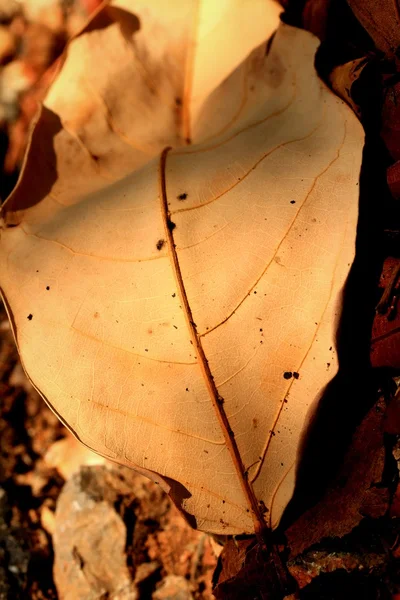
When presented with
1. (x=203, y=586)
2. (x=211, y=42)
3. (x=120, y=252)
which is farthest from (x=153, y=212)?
(x=203, y=586)

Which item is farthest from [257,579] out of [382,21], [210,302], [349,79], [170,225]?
[382,21]

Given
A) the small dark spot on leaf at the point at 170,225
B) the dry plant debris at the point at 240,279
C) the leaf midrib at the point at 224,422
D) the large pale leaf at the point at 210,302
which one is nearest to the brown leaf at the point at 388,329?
the dry plant debris at the point at 240,279

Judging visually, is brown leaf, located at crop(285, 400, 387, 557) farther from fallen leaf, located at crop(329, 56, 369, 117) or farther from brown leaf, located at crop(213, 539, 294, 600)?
fallen leaf, located at crop(329, 56, 369, 117)

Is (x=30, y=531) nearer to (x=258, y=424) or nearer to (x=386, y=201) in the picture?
(x=258, y=424)

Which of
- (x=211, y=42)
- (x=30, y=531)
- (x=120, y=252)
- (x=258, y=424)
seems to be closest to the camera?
(x=258, y=424)

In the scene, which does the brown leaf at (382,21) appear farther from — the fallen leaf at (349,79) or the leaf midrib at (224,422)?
the leaf midrib at (224,422)

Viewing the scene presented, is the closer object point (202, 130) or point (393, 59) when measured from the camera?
point (393, 59)

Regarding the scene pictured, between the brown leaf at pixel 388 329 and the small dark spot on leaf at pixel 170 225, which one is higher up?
the brown leaf at pixel 388 329

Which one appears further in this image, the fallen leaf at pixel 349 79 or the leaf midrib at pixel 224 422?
the fallen leaf at pixel 349 79
